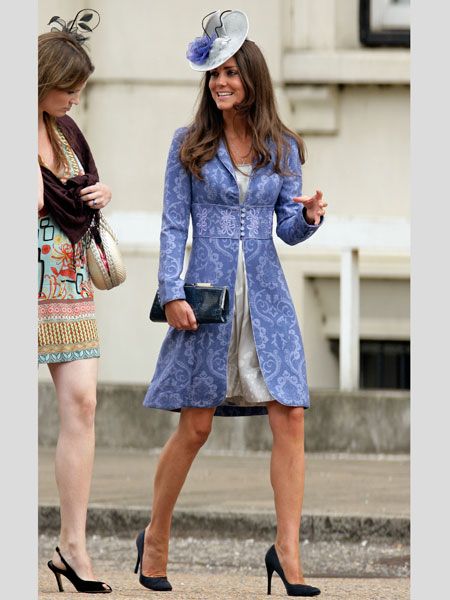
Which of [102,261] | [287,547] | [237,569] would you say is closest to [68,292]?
[102,261]

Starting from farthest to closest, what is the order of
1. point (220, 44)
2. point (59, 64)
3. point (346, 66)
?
point (346, 66) → point (220, 44) → point (59, 64)

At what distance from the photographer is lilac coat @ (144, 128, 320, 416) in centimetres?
605

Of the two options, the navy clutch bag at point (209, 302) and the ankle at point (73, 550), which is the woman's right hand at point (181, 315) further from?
the ankle at point (73, 550)

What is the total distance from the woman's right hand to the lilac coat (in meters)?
0.04

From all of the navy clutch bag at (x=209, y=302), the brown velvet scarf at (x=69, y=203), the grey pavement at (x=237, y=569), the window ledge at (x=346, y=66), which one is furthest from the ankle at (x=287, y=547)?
the window ledge at (x=346, y=66)

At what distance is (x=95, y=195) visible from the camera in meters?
6.05

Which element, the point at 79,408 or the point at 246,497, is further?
the point at 246,497

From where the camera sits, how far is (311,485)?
9.55 metres

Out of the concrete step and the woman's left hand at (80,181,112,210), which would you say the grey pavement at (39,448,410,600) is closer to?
the concrete step

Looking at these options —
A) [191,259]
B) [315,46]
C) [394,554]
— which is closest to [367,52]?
[315,46]

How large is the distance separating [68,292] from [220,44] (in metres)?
0.92

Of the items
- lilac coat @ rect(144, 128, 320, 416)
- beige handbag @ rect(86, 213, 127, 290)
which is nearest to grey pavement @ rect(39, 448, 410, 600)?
lilac coat @ rect(144, 128, 320, 416)

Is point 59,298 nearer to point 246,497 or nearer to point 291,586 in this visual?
point 291,586

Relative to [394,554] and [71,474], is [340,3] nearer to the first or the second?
[394,554]
